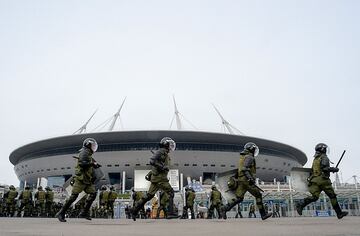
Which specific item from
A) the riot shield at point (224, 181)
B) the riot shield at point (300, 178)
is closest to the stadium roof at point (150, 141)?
the riot shield at point (224, 181)

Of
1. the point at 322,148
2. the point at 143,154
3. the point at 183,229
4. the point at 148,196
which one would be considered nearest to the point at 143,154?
the point at 143,154

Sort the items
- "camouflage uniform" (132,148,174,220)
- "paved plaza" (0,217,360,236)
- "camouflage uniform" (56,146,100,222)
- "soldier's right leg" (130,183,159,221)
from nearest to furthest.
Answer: "paved plaza" (0,217,360,236), "camouflage uniform" (56,146,100,222), "soldier's right leg" (130,183,159,221), "camouflage uniform" (132,148,174,220)

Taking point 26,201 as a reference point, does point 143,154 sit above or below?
above

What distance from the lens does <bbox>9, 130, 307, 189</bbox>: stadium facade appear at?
6769 cm

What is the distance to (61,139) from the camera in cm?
7062

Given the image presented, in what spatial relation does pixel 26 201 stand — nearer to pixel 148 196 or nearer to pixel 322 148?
pixel 148 196

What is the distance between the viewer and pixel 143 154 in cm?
6700

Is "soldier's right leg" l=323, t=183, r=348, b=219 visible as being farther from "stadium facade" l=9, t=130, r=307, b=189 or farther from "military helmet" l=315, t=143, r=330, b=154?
"stadium facade" l=9, t=130, r=307, b=189

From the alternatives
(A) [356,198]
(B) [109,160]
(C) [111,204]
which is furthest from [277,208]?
(B) [109,160]

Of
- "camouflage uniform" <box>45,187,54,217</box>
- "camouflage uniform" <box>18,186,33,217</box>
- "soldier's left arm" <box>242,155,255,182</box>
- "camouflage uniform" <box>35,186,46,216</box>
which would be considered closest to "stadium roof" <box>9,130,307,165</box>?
"camouflage uniform" <box>45,187,54,217</box>

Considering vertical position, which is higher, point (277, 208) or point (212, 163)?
point (212, 163)

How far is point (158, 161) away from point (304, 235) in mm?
5670

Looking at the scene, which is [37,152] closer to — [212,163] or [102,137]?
[102,137]

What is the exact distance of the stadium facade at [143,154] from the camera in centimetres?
6769
